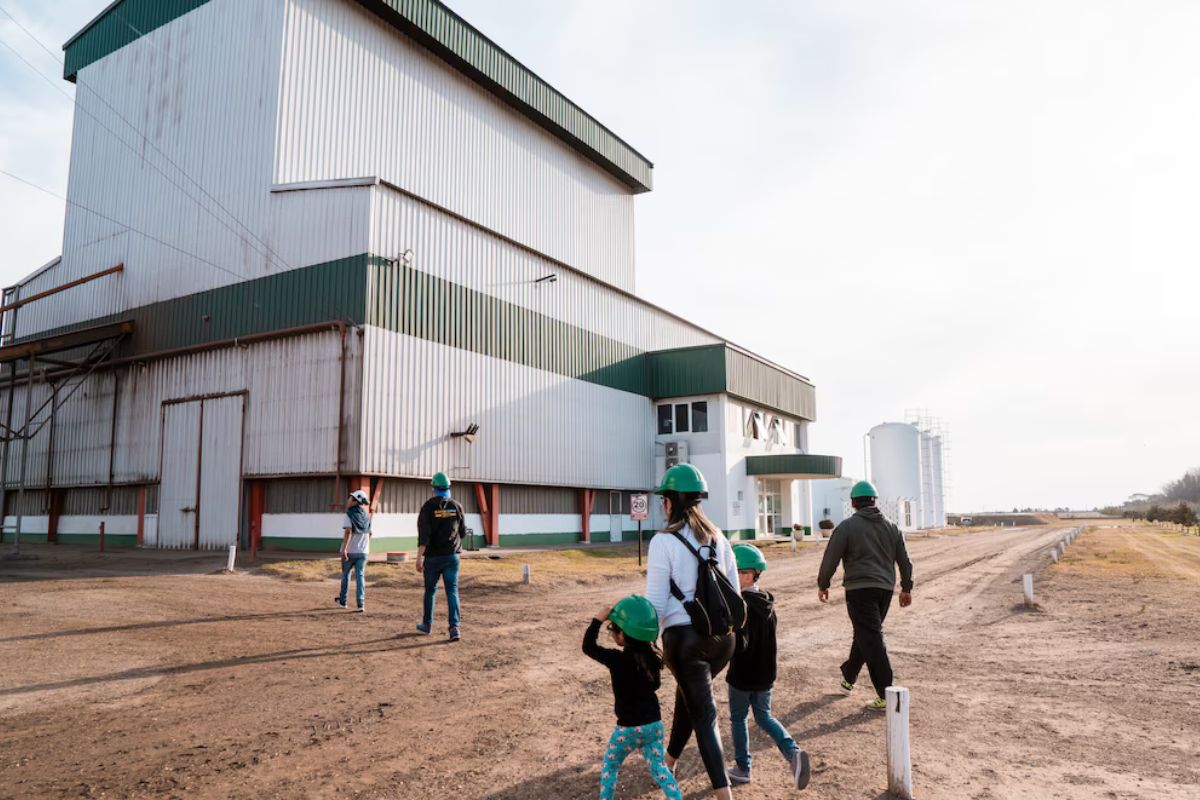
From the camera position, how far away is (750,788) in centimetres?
524

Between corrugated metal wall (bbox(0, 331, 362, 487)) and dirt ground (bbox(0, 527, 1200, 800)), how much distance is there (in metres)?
7.65

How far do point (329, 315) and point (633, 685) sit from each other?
20.2 m

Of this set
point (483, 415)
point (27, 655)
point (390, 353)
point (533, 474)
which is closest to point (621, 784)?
point (27, 655)

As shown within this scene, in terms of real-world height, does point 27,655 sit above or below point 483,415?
below

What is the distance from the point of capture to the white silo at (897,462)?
211 feet

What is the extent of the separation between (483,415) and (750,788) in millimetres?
21418

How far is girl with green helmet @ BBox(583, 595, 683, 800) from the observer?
13.9 feet

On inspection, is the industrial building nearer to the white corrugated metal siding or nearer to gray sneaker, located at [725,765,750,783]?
the white corrugated metal siding

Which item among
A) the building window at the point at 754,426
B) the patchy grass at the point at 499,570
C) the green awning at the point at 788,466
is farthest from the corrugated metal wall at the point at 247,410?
the building window at the point at 754,426

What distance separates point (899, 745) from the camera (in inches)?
199

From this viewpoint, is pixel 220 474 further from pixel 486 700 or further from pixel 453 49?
pixel 486 700

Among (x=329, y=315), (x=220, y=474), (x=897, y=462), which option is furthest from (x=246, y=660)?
(x=897, y=462)

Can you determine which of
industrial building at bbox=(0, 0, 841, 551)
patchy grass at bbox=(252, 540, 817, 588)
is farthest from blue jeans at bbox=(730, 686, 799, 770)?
industrial building at bbox=(0, 0, 841, 551)

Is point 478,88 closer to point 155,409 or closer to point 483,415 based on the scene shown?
point 483,415
